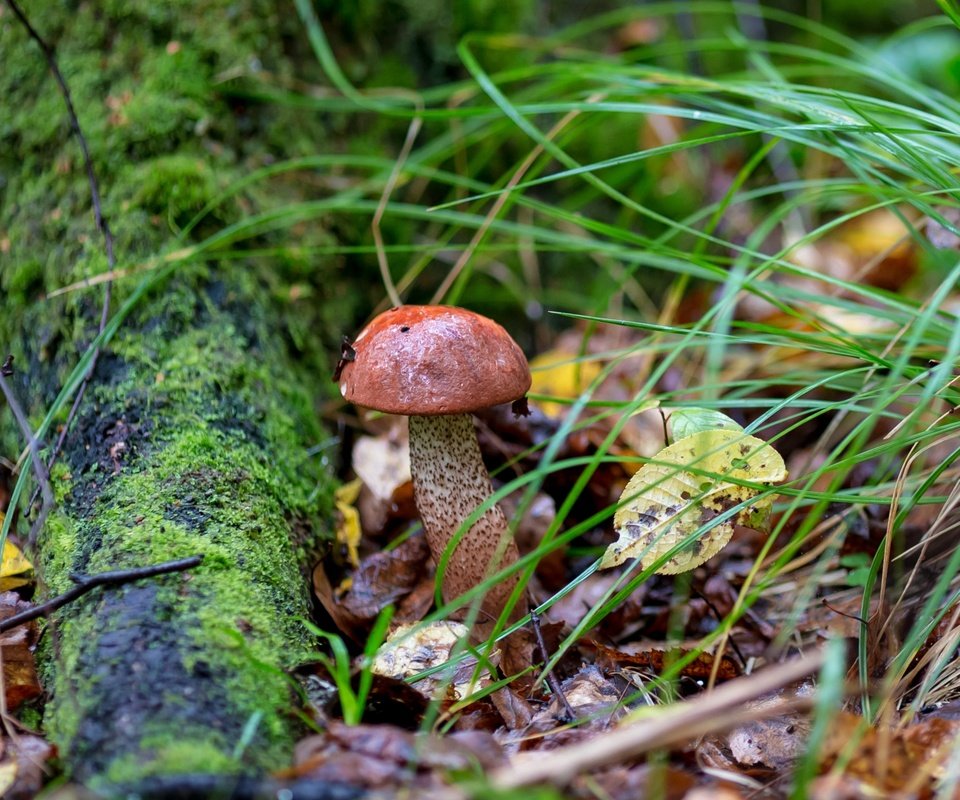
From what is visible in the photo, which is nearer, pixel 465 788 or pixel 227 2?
pixel 465 788

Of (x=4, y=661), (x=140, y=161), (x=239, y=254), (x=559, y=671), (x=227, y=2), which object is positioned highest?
(x=227, y=2)

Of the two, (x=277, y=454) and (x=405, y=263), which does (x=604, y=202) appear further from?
(x=277, y=454)

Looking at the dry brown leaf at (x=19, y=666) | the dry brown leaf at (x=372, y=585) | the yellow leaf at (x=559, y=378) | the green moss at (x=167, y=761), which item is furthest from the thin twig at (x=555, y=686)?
the yellow leaf at (x=559, y=378)

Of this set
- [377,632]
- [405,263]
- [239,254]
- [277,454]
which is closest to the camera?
[377,632]

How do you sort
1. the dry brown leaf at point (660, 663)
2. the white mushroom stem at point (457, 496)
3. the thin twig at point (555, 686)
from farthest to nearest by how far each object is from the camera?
1. the white mushroom stem at point (457, 496)
2. the dry brown leaf at point (660, 663)
3. the thin twig at point (555, 686)

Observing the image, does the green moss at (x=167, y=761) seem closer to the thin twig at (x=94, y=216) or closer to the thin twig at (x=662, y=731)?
the thin twig at (x=662, y=731)

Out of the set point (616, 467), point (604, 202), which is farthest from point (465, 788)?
point (604, 202)
